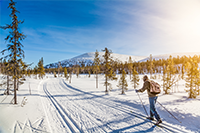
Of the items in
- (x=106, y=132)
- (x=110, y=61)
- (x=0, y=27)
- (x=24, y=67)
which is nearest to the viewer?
(x=106, y=132)

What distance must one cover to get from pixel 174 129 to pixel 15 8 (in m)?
16.2

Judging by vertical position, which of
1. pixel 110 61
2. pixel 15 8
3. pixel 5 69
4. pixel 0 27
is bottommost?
pixel 5 69

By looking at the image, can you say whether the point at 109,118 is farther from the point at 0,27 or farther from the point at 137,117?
the point at 0,27

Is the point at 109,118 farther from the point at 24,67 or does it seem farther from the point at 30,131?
the point at 24,67

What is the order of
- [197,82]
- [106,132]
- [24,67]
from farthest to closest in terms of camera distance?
[197,82] < [24,67] < [106,132]

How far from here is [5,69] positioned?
35.2 ft

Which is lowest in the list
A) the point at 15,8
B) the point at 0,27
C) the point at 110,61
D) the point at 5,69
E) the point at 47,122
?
the point at 47,122

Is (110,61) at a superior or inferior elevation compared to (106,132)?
superior

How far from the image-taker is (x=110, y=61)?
19875 millimetres

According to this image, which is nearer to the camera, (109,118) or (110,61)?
(109,118)

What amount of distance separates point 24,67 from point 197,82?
26.5 meters

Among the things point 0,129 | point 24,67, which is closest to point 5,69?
point 24,67

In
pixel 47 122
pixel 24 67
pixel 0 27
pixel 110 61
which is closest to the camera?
pixel 47 122

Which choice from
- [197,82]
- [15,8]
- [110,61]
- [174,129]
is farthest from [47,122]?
[197,82]
